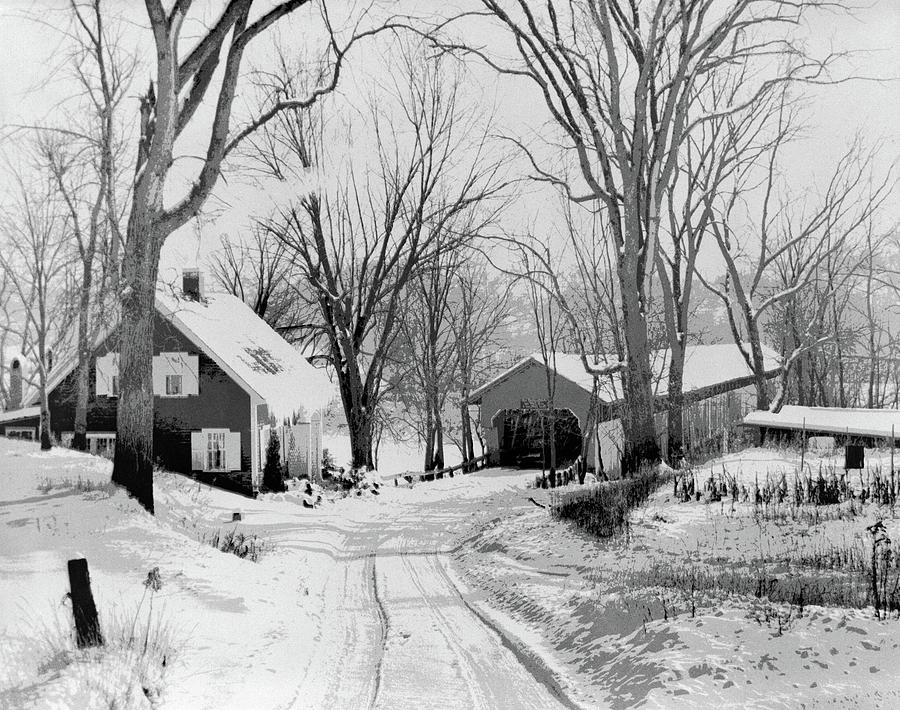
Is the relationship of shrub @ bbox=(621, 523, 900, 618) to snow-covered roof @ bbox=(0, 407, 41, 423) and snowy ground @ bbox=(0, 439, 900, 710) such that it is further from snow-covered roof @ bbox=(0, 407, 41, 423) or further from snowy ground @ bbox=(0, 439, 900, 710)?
snow-covered roof @ bbox=(0, 407, 41, 423)

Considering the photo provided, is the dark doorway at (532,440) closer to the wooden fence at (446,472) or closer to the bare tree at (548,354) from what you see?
the bare tree at (548,354)

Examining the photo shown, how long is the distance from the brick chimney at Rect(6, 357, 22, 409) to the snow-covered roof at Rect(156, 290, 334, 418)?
20.6 feet

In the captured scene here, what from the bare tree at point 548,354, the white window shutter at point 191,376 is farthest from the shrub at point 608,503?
the white window shutter at point 191,376

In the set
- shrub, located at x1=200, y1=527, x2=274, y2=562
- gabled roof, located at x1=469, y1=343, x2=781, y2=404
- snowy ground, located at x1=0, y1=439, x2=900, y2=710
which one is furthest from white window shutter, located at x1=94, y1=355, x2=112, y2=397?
gabled roof, located at x1=469, y1=343, x2=781, y2=404

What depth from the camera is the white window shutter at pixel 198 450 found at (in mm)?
17250

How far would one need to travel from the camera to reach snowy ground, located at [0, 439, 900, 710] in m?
4.44

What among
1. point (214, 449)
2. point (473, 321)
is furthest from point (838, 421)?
point (473, 321)

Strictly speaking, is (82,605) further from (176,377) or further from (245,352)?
(245,352)

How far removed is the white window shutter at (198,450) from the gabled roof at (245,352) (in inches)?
A: 65.3

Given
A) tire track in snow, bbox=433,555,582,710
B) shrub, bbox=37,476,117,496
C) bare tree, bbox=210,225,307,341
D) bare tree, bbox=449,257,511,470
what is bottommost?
tire track in snow, bbox=433,555,582,710

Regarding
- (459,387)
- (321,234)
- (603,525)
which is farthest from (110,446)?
(603,525)

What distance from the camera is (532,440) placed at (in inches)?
919

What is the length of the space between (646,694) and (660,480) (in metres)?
6.33

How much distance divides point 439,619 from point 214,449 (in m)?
12.3
